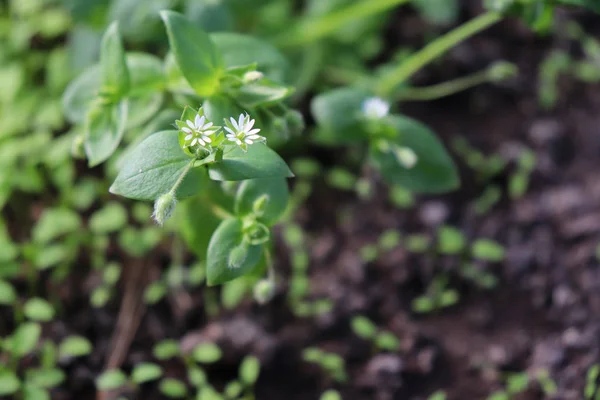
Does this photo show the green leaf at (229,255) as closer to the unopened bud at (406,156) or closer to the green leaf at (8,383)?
the unopened bud at (406,156)

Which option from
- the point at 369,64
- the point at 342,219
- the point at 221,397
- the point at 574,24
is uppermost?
the point at 574,24

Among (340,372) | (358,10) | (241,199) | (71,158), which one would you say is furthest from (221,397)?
(358,10)

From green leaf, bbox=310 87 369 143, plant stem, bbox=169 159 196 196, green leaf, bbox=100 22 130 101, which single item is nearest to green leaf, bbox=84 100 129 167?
green leaf, bbox=100 22 130 101

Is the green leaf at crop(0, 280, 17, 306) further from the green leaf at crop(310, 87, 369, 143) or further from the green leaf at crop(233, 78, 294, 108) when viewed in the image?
the green leaf at crop(310, 87, 369, 143)

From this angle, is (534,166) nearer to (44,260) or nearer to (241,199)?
(241,199)

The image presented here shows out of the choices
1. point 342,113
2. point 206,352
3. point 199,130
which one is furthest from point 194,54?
point 206,352

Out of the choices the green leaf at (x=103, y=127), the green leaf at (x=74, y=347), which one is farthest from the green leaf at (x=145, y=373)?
the green leaf at (x=103, y=127)
